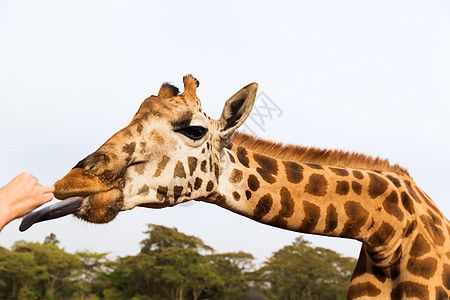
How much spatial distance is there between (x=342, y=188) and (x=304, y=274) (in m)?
59.6

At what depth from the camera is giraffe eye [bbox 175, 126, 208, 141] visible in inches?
176

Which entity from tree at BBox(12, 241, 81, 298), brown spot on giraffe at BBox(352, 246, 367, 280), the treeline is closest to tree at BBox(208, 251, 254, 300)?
the treeline

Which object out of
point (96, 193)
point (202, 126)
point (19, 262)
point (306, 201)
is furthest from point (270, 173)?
point (19, 262)

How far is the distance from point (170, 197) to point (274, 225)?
127 centimetres

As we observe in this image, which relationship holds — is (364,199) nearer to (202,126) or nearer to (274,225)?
(274,225)

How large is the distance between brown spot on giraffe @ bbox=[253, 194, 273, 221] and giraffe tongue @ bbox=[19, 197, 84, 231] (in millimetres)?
1867

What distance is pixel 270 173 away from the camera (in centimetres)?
496

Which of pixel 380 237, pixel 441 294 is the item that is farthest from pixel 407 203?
pixel 441 294

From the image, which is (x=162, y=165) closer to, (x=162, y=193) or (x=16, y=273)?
(x=162, y=193)

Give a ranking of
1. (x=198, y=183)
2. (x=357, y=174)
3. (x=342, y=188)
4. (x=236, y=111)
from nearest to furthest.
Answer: (x=198, y=183) → (x=236, y=111) → (x=342, y=188) → (x=357, y=174)

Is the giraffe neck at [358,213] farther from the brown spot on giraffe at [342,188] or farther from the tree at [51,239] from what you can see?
the tree at [51,239]

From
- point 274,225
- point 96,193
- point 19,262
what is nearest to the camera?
point 96,193

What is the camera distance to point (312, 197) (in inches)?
195

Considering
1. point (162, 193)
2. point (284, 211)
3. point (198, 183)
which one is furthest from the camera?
point (284, 211)
